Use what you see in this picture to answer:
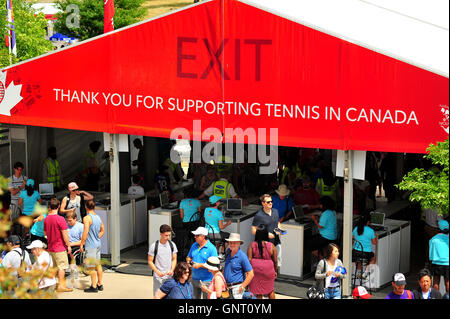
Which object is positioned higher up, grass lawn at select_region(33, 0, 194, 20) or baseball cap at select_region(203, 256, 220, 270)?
grass lawn at select_region(33, 0, 194, 20)

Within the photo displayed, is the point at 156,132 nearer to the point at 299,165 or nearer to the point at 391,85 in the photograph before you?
the point at 391,85

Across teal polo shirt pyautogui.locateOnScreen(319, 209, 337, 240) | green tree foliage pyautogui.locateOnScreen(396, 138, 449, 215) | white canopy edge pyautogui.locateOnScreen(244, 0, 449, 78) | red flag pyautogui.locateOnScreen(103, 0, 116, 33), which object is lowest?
teal polo shirt pyautogui.locateOnScreen(319, 209, 337, 240)

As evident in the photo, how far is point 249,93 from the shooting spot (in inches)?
534

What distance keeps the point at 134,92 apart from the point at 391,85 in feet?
15.1

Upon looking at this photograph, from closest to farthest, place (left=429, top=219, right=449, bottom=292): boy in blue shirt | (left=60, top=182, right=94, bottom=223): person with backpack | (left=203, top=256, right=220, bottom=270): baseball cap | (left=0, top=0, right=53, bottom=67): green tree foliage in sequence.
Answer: (left=203, top=256, right=220, bottom=270): baseball cap → (left=429, top=219, right=449, bottom=292): boy in blue shirt → (left=60, top=182, right=94, bottom=223): person with backpack → (left=0, top=0, right=53, bottom=67): green tree foliage

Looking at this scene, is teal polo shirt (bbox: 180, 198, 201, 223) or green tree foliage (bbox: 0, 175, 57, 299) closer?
green tree foliage (bbox: 0, 175, 57, 299)

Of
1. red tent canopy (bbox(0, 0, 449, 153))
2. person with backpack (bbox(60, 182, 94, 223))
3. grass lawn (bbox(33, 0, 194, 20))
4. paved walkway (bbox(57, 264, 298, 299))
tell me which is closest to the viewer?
red tent canopy (bbox(0, 0, 449, 153))

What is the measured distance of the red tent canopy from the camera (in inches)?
493

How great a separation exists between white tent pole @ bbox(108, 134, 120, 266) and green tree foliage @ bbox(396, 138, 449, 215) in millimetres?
5552

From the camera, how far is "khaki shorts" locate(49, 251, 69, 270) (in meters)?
13.6

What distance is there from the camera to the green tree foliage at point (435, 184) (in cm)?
1113

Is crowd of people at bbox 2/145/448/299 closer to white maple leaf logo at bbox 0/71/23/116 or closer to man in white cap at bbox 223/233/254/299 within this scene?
man in white cap at bbox 223/233/254/299

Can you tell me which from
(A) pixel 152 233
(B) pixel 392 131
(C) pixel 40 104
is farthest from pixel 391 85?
(C) pixel 40 104

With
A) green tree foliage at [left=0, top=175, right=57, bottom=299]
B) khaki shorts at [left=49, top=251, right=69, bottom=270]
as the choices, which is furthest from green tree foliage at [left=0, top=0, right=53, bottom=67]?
green tree foliage at [left=0, top=175, right=57, bottom=299]
